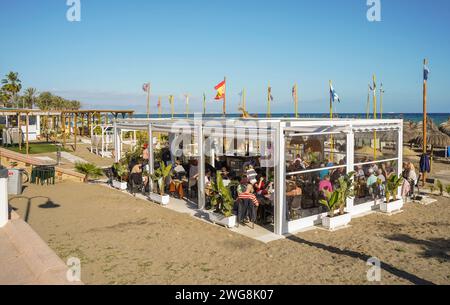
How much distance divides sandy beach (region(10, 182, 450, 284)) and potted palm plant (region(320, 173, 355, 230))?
0.29m

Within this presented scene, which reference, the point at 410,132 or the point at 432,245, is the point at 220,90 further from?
the point at 410,132

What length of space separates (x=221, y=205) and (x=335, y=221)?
239cm

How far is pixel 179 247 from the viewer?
7.12 m

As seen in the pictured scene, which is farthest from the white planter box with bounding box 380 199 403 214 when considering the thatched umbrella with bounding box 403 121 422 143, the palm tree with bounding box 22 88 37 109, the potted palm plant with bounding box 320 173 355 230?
the palm tree with bounding box 22 88 37 109

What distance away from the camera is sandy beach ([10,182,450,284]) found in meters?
5.77

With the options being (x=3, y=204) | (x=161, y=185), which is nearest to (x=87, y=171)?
(x=161, y=185)

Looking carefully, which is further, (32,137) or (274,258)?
(32,137)

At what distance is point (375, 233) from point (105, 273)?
513 centimetres

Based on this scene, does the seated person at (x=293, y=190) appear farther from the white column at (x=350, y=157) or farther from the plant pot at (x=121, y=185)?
the plant pot at (x=121, y=185)

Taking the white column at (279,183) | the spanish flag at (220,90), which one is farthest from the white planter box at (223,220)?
the spanish flag at (220,90)

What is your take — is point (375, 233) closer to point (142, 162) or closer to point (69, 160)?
point (142, 162)

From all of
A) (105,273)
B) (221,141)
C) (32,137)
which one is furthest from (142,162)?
(32,137)

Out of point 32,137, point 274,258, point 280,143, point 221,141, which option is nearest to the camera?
point 274,258
